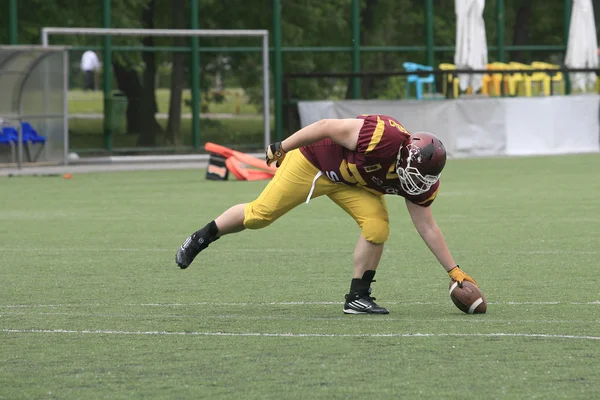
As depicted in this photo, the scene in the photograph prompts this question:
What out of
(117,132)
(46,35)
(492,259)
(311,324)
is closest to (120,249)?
(492,259)

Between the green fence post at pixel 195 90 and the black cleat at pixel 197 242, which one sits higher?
the green fence post at pixel 195 90

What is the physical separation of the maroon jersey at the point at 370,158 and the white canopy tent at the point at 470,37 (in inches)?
892

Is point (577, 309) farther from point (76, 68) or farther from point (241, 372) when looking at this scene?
point (76, 68)

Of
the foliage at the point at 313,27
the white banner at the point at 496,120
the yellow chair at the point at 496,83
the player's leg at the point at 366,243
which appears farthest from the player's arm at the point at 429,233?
the yellow chair at the point at 496,83

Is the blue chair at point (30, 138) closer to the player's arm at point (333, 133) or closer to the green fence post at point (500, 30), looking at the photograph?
the green fence post at point (500, 30)

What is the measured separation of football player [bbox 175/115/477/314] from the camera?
795 centimetres

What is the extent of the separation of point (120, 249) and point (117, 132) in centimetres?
1661

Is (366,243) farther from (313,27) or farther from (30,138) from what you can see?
(313,27)

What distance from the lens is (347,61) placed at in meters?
34.1

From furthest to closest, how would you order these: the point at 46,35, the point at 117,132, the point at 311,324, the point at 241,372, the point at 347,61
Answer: the point at 347,61, the point at 117,132, the point at 46,35, the point at 311,324, the point at 241,372

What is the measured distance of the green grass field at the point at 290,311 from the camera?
627 centimetres

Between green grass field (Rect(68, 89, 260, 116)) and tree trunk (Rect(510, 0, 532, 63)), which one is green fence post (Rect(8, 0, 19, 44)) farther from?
tree trunk (Rect(510, 0, 532, 63))

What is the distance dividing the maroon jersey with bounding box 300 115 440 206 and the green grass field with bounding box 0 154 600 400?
0.84 metres

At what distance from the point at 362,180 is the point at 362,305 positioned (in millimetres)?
814
